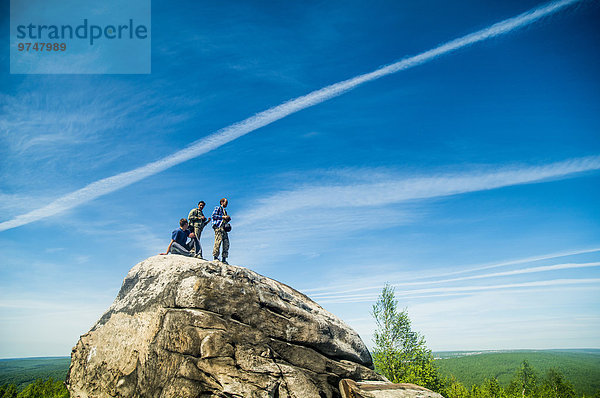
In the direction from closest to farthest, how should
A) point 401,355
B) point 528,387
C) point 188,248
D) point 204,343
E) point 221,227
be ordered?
point 204,343 < point 221,227 < point 188,248 < point 401,355 < point 528,387

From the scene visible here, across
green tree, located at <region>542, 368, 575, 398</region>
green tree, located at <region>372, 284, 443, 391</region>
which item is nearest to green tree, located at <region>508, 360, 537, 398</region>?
green tree, located at <region>542, 368, 575, 398</region>

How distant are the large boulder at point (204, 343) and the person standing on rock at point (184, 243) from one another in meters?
0.99

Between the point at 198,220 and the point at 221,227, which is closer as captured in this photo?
the point at 221,227

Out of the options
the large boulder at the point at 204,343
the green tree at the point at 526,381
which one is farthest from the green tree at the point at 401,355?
the green tree at the point at 526,381

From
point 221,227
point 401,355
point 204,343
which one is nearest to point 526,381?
point 401,355

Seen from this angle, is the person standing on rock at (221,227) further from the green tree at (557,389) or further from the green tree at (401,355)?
the green tree at (557,389)

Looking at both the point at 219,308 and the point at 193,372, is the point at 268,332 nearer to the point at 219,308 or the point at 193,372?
the point at 219,308

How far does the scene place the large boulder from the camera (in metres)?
11.6

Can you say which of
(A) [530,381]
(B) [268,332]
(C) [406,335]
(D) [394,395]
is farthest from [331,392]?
(A) [530,381]

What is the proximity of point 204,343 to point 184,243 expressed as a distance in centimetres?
559

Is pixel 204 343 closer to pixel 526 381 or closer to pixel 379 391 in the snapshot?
pixel 379 391

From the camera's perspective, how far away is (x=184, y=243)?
15922 mm

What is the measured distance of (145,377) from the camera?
11.6m

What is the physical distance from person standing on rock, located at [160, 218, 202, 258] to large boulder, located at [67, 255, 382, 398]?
0.99m
